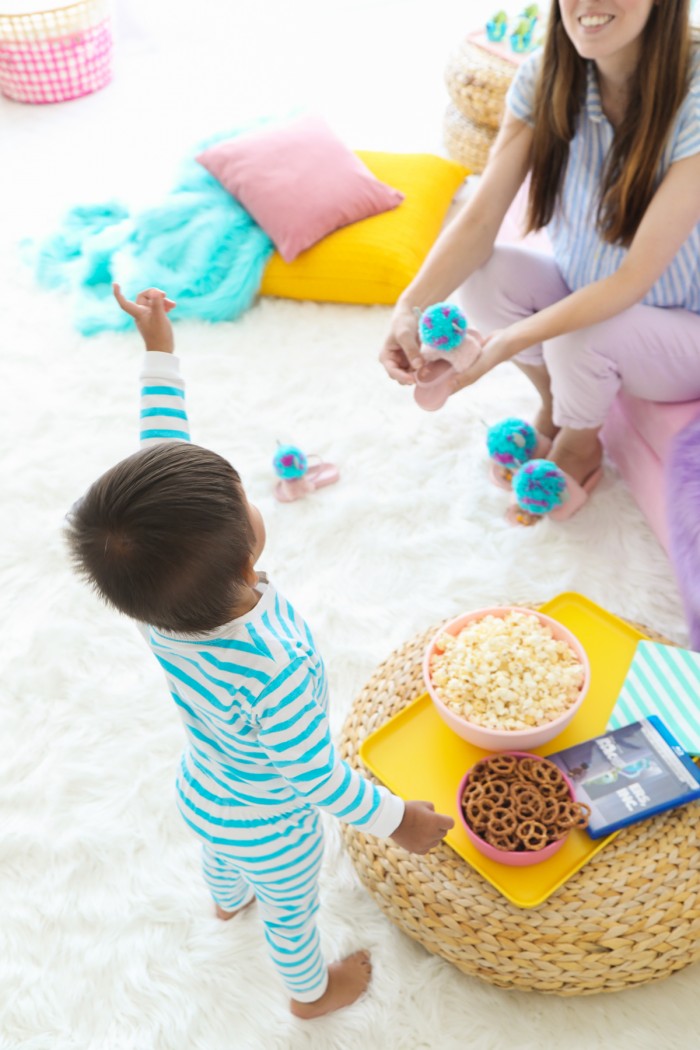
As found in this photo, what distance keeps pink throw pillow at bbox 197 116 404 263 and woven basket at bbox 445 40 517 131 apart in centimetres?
38

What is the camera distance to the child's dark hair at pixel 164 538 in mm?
771

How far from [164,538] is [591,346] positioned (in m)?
1.03

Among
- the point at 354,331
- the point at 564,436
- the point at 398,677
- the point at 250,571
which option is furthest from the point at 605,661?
the point at 354,331

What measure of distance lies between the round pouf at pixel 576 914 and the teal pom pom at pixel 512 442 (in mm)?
780

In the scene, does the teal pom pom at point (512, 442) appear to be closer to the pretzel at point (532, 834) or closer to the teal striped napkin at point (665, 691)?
the teal striped napkin at point (665, 691)

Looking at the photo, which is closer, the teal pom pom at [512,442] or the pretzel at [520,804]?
the pretzel at [520,804]

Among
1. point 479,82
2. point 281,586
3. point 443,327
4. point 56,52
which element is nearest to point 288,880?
point 281,586

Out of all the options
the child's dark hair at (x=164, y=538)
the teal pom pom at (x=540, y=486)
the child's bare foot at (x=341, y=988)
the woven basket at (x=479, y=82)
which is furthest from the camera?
the woven basket at (x=479, y=82)

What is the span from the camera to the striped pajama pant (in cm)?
99

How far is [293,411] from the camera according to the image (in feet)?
6.70

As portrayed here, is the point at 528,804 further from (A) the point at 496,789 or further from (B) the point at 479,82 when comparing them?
(B) the point at 479,82

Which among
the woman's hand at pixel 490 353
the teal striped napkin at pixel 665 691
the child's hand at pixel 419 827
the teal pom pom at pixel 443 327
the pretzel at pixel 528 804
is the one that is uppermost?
the teal pom pom at pixel 443 327

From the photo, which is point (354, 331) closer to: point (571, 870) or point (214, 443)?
point (214, 443)

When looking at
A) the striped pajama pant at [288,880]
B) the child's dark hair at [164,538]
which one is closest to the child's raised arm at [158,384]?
the child's dark hair at [164,538]
